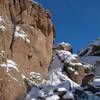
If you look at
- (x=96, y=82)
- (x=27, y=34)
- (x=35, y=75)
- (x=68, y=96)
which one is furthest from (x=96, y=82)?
(x=27, y=34)

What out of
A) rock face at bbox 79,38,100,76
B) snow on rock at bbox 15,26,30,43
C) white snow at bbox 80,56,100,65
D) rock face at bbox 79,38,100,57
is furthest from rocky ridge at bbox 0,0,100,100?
rock face at bbox 79,38,100,57

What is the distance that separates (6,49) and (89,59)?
25.1m

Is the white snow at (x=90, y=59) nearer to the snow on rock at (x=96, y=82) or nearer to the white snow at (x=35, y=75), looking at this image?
the snow on rock at (x=96, y=82)

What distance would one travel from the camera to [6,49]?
55312 millimetres

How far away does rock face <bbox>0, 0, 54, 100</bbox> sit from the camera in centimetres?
5207

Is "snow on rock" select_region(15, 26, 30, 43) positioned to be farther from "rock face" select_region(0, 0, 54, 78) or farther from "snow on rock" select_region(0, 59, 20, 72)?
"snow on rock" select_region(0, 59, 20, 72)

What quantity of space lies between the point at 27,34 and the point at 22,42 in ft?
7.31

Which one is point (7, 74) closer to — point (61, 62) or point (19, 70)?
point (19, 70)

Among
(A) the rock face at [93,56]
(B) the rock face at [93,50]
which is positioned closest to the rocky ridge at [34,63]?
(A) the rock face at [93,56]

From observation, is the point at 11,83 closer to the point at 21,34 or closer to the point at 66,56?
the point at 21,34

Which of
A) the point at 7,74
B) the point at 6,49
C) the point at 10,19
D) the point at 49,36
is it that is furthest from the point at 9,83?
the point at 49,36

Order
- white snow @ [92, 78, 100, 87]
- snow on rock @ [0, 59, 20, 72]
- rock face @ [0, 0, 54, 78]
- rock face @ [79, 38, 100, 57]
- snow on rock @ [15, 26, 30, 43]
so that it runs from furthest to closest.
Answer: rock face @ [79, 38, 100, 57]
snow on rock @ [15, 26, 30, 43]
white snow @ [92, 78, 100, 87]
rock face @ [0, 0, 54, 78]
snow on rock @ [0, 59, 20, 72]

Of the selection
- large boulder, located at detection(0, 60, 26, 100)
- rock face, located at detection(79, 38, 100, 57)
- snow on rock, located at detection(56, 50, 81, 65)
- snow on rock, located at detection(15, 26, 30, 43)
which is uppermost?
rock face, located at detection(79, 38, 100, 57)

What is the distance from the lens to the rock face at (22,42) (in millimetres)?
52072
